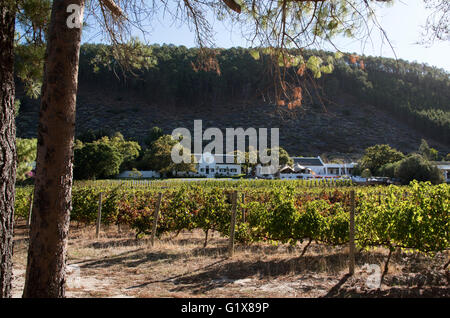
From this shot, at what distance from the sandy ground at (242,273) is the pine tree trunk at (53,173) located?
4.27 ft

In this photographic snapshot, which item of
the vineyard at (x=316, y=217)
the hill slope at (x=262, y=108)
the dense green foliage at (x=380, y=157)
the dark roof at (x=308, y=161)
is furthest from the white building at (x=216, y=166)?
the vineyard at (x=316, y=217)

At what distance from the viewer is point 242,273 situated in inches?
197

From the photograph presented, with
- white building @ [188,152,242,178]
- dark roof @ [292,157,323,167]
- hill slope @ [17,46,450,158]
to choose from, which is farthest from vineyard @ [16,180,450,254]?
hill slope @ [17,46,450,158]

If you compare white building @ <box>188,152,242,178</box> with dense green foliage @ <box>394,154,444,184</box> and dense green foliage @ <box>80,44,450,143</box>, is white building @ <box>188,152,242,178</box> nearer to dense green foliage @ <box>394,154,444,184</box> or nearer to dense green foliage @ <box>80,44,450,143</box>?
dense green foliage @ <box>394,154,444,184</box>

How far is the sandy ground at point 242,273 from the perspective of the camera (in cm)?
402

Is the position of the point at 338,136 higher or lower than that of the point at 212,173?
higher

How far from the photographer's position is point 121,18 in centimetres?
462

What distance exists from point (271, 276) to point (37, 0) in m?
5.03

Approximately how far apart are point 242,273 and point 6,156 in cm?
369

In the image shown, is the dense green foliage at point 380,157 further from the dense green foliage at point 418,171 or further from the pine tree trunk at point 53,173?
the pine tree trunk at point 53,173

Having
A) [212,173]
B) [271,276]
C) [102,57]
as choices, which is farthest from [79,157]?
[271,276]

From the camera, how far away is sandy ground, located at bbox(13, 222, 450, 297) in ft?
13.2

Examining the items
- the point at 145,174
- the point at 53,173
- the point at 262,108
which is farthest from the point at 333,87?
the point at 53,173
